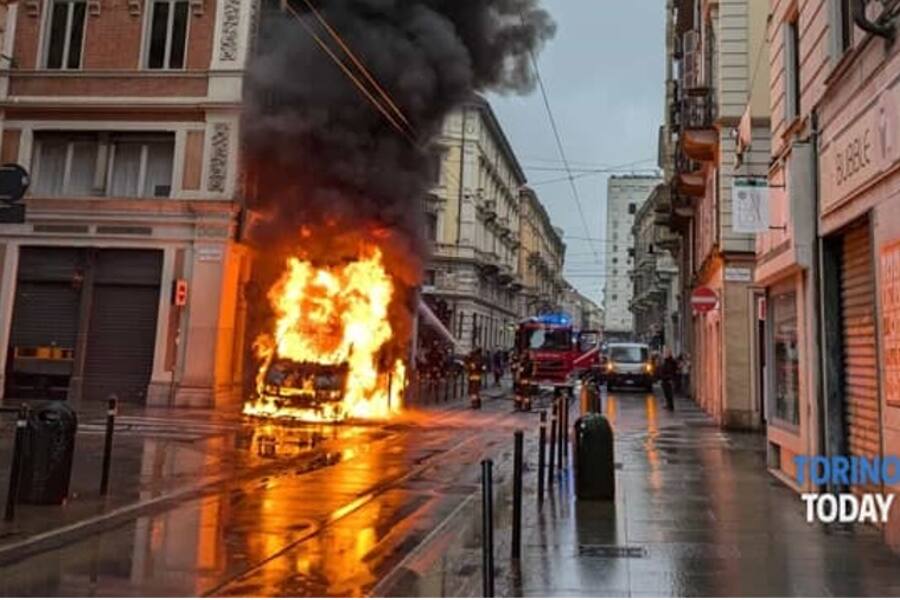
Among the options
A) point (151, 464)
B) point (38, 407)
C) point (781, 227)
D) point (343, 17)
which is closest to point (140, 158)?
point (343, 17)

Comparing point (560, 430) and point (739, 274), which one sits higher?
point (739, 274)

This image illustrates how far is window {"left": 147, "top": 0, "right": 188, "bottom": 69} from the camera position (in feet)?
71.1

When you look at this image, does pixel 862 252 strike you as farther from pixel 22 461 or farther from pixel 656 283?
→ pixel 656 283

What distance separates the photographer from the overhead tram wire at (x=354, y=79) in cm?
1914

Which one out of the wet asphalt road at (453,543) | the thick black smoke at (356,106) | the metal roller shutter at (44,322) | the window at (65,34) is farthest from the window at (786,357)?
the window at (65,34)

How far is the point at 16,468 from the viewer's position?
702cm

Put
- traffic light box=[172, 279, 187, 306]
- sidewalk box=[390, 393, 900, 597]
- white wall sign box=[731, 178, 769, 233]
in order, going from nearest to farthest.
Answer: sidewalk box=[390, 393, 900, 597], white wall sign box=[731, 178, 769, 233], traffic light box=[172, 279, 187, 306]

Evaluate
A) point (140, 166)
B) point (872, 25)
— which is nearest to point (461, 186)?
point (140, 166)

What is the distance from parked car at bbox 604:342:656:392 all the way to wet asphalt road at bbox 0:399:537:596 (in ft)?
71.4

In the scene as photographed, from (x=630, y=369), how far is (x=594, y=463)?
24944 mm

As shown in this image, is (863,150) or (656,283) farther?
(656,283)

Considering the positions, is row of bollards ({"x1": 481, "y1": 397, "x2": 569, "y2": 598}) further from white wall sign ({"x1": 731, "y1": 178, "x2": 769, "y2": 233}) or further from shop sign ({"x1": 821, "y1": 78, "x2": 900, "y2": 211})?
shop sign ({"x1": 821, "y1": 78, "x2": 900, "y2": 211})

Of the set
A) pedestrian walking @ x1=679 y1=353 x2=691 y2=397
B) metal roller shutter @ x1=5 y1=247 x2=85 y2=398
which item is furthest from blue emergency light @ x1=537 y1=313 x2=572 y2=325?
metal roller shutter @ x1=5 y1=247 x2=85 y2=398

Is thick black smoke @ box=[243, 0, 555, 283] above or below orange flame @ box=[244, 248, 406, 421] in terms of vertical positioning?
above
